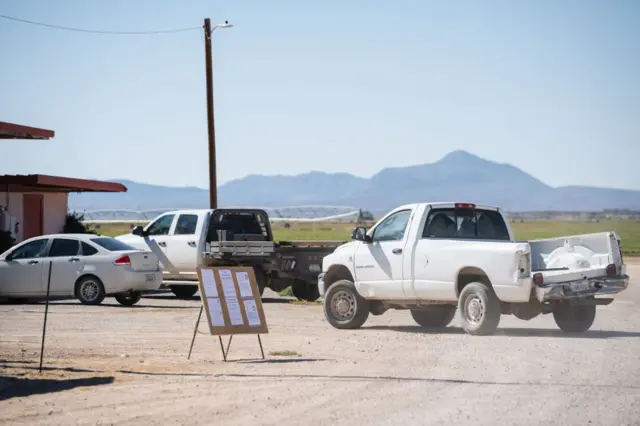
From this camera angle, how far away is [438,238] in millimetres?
20500

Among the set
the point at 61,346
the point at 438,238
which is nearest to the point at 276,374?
the point at 61,346

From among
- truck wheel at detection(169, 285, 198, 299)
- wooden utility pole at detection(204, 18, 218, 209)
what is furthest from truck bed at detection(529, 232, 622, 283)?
wooden utility pole at detection(204, 18, 218, 209)

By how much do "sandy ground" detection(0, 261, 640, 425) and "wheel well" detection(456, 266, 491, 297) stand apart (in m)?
0.79

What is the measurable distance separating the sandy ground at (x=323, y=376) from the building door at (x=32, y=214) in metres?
18.5

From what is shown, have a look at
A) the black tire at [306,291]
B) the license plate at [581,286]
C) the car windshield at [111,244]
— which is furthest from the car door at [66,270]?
the license plate at [581,286]

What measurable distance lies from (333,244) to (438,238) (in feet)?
37.0

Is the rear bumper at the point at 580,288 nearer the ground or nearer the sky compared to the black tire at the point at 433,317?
nearer the sky

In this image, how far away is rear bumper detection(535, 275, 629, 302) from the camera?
A: 18.9 meters

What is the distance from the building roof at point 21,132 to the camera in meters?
28.3

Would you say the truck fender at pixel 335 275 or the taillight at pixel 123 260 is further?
the taillight at pixel 123 260

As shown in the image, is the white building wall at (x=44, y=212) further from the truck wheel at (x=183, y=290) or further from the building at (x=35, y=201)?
the truck wheel at (x=183, y=290)

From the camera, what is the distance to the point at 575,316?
792 inches

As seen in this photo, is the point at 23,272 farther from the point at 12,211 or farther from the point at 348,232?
the point at 348,232

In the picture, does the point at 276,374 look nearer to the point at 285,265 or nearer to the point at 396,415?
the point at 396,415
